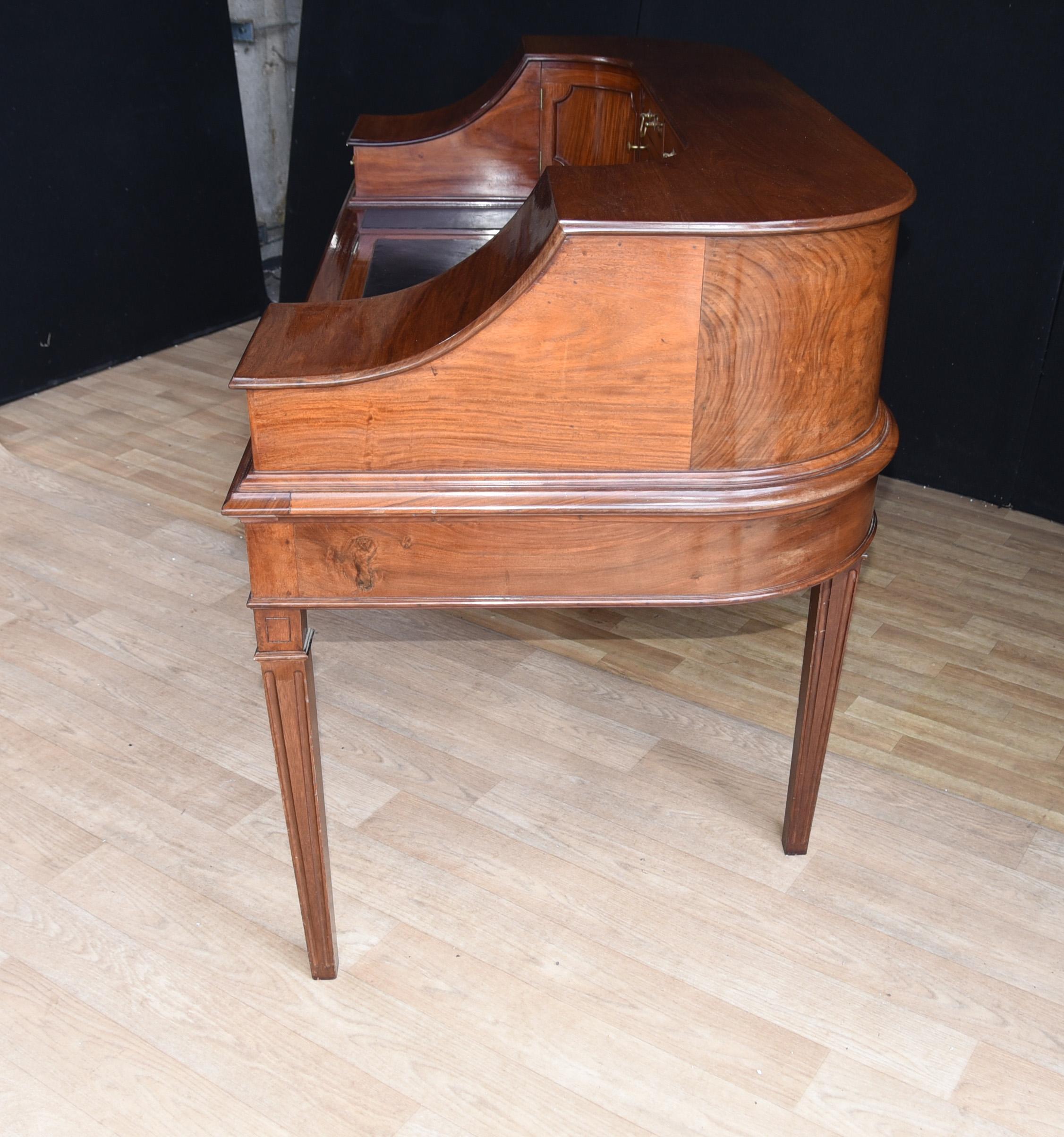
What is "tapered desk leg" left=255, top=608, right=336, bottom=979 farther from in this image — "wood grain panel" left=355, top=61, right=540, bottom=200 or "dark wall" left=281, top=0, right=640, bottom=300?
"dark wall" left=281, top=0, right=640, bottom=300

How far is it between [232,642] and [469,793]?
27.4 inches

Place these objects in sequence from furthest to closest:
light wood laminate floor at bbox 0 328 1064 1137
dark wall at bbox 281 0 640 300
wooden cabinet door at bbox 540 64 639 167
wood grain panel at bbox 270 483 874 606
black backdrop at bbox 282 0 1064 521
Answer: dark wall at bbox 281 0 640 300
black backdrop at bbox 282 0 1064 521
wooden cabinet door at bbox 540 64 639 167
light wood laminate floor at bbox 0 328 1064 1137
wood grain panel at bbox 270 483 874 606

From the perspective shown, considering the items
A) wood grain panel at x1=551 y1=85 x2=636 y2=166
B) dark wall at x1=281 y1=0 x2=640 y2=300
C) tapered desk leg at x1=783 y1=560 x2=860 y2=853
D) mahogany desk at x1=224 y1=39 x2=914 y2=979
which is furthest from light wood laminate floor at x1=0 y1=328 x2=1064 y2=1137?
dark wall at x1=281 y1=0 x2=640 y2=300

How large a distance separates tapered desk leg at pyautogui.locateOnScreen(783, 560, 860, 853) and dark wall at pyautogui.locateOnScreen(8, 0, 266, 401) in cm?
275

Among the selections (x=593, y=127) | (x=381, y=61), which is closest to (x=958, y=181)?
(x=593, y=127)

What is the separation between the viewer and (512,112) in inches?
88.7

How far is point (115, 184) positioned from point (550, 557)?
2.91 m

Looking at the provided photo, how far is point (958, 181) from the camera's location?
2.83m

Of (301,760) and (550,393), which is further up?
(550,393)

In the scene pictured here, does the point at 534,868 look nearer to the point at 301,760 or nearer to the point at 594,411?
the point at 301,760

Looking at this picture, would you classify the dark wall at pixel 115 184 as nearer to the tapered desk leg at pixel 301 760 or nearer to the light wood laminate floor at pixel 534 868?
the light wood laminate floor at pixel 534 868

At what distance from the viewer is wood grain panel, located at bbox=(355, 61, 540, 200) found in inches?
88.3

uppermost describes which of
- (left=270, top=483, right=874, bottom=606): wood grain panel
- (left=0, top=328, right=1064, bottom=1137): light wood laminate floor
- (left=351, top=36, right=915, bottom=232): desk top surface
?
(left=351, top=36, right=915, bottom=232): desk top surface

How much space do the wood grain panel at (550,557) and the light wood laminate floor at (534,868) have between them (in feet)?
2.06
